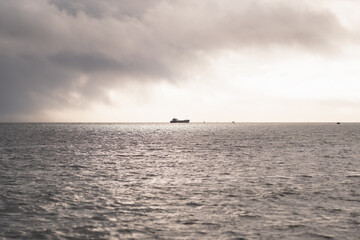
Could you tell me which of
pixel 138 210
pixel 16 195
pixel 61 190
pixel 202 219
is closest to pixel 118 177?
pixel 61 190

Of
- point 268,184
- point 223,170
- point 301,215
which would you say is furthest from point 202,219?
point 223,170

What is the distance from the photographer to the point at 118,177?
3591cm

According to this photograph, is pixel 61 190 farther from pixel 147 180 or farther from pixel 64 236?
pixel 64 236

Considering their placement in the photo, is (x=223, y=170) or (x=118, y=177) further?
(x=223, y=170)

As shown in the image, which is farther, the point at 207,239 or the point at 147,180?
the point at 147,180

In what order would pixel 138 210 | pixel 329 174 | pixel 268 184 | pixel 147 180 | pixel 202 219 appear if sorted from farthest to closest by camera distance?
pixel 329 174, pixel 147 180, pixel 268 184, pixel 138 210, pixel 202 219

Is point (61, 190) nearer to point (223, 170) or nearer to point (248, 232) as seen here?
point (248, 232)

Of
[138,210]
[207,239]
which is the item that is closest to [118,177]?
[138,210]

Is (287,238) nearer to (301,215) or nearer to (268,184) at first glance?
(301,215)

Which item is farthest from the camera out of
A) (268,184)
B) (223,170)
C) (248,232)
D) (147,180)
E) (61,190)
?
(223,170)

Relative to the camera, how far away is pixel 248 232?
17.4 meters

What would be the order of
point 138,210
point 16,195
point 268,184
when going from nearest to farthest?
1. point 138,210
2. point 16,195
3. point 268,184

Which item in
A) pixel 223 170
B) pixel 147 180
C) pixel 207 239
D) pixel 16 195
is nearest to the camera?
pixel 207 239

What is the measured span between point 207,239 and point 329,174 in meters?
26.9
